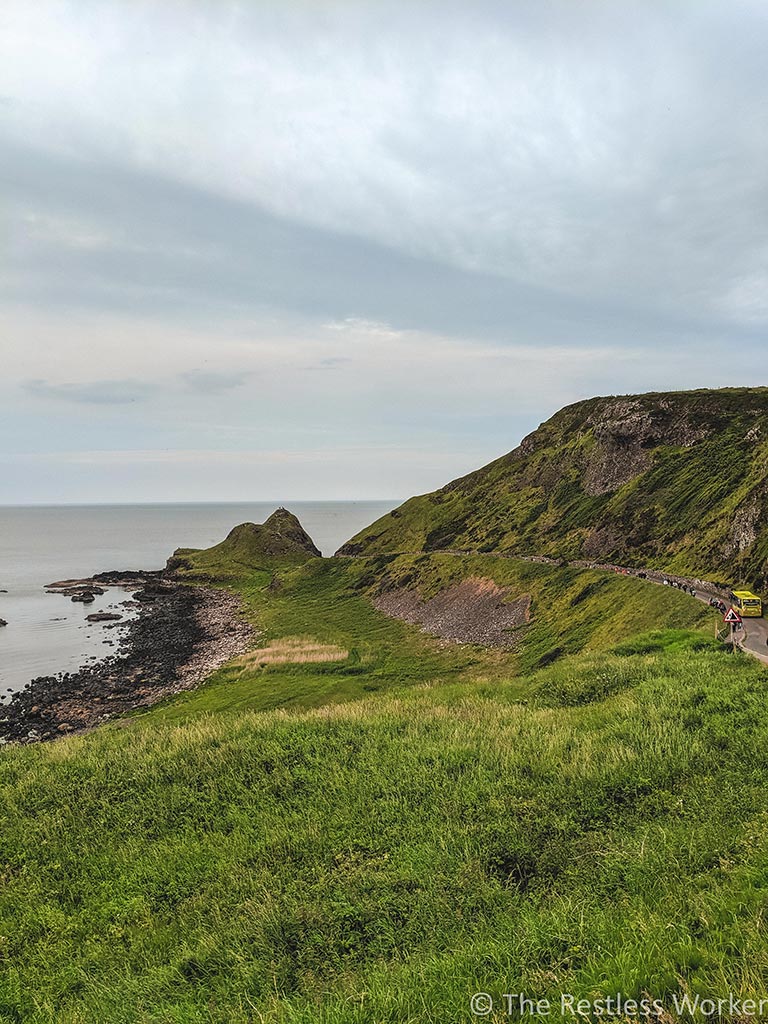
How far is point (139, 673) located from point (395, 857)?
5780 centimetres

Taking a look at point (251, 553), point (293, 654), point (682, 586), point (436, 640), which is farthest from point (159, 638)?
point (251, 553)

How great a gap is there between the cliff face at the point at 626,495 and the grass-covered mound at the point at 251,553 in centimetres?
2596

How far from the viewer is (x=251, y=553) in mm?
149625

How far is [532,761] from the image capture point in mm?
14023

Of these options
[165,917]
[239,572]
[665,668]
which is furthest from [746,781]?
[239,572]

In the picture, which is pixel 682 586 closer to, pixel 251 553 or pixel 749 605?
pixel 749 605

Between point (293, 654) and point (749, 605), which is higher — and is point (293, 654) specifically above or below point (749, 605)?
below

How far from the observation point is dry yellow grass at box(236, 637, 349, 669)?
53688mm

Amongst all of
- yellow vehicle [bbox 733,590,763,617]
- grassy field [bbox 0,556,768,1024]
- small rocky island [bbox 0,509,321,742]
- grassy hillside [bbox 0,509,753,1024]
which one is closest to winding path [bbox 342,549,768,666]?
yellow vehicle [bbox 733,590,763,617]

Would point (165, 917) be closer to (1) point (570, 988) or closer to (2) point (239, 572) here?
(1) point (570, 988)


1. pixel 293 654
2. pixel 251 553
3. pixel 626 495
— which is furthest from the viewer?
pixel 251 553

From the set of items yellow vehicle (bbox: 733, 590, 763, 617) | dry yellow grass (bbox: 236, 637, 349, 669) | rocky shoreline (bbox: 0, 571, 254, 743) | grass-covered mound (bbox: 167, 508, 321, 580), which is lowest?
rocky shoreline (bbox: 0, 571, 254, 743)

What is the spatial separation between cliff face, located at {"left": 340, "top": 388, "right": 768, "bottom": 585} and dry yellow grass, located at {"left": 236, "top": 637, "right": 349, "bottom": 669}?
37260mm

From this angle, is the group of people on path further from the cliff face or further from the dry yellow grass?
the dry yellow grass
